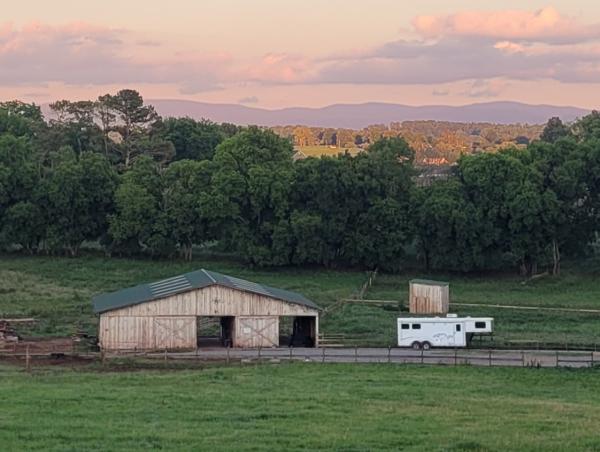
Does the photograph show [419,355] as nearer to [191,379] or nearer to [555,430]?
[191,379]

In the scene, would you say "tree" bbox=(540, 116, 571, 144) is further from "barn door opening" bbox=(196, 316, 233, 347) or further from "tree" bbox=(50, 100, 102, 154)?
"barn door opening" bbox=(196, 316, 233, 347)

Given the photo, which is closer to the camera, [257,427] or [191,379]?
[257,427]

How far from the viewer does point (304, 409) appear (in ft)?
105

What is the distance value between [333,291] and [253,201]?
45.2 ft

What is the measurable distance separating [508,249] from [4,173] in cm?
3900

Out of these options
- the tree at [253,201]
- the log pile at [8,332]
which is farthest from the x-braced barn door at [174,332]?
the tree at [253,201]

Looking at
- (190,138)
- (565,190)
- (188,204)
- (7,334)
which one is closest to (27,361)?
(7,334)

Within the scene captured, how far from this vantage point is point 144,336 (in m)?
52.2

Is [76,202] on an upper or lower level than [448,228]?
upper

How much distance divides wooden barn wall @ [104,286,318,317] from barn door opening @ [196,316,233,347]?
121 cm

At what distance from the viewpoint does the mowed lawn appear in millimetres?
26484

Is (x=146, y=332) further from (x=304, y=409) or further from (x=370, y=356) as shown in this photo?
(x=304, y=409)

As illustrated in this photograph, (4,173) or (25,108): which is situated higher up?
Result: (25,108)

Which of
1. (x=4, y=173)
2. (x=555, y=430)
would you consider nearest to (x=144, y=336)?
(x=555, y=430)
